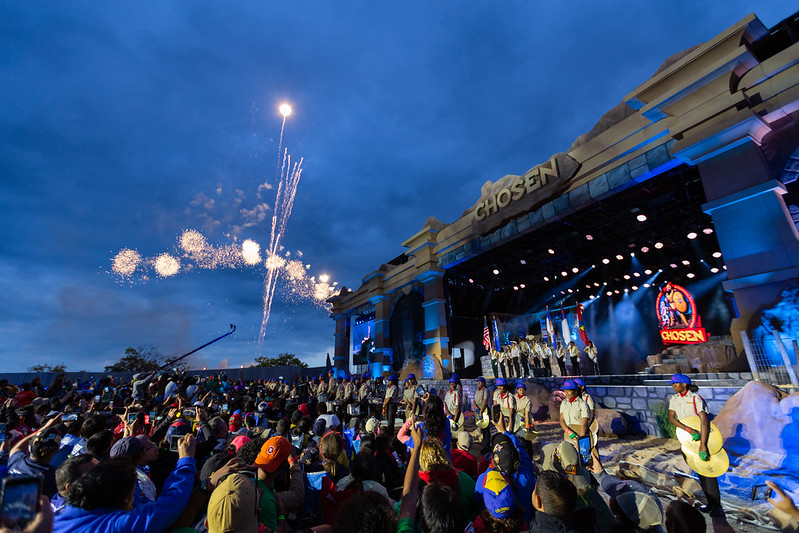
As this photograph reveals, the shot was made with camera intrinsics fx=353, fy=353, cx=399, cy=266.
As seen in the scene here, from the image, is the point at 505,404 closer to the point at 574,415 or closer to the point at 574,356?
the point at 574,415

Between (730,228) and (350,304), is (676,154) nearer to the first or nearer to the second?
(730,228)

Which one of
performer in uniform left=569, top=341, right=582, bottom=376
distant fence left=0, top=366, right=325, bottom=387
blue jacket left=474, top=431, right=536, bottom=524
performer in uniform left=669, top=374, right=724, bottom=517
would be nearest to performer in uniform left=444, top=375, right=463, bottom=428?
performer in uniform left=669, top=374, right=724, bottom=517

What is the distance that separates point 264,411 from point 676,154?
1332 centimetres

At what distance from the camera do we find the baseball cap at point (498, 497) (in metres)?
2.43

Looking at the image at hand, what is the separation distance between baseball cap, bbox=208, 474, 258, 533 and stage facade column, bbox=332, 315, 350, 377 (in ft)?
99.9

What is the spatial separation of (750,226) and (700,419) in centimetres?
722

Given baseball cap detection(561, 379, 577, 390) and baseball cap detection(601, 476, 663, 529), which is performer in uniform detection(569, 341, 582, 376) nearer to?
baseball cap detection(561, 379, 577, 390)

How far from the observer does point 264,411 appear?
8.02 meters

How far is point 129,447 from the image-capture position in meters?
3.12

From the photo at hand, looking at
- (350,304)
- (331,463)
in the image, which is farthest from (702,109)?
(350,304)

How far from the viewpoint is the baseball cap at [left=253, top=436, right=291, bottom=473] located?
2717 millimetres

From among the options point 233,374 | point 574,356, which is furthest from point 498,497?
point 233,374

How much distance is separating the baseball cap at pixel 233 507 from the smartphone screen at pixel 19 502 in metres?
0.90

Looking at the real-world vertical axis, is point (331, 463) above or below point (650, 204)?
below
